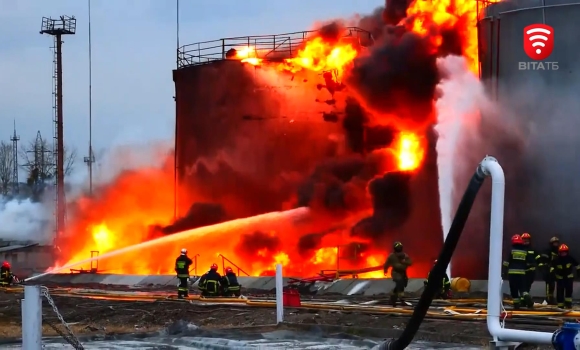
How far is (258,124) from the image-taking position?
1449 inches

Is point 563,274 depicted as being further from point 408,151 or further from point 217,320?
point 408,151

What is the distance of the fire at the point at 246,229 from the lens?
29094mm

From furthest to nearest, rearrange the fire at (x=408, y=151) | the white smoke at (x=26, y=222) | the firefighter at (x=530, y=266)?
the white smoke at (x=26, y=222), the fire at (x=408, y=151), the firefighter at (x=530, y=266)

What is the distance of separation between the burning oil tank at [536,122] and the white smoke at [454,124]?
0.64 m

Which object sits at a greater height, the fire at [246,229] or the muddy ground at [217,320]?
the fire at [246,229]

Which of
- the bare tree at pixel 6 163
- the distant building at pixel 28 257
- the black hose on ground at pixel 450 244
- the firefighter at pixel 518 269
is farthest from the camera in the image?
the bare tree at pixel 6 163

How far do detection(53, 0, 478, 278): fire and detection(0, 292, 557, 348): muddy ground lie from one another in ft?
27.7

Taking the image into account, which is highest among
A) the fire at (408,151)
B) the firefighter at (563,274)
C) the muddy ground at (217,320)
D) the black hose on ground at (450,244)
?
the fire at (408,151)

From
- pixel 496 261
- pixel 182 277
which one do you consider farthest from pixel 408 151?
pixel 496 261

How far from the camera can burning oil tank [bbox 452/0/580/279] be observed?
22250mm

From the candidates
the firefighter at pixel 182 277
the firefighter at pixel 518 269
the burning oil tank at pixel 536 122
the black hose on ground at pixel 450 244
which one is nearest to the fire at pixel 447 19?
the burning oil tank at pixel 536 122

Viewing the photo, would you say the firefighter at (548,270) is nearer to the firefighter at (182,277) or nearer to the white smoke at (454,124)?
the white smoke at (454,124)

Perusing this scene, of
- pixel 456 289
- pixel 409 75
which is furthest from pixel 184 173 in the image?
pixel 456 289

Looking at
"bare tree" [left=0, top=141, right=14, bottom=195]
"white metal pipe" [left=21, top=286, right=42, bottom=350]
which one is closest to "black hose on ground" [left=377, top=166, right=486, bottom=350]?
"white metal pipe" [left=21, top=286, right=42, bottom=350]
